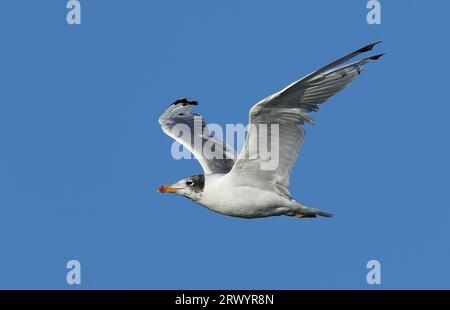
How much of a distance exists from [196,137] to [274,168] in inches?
97.4

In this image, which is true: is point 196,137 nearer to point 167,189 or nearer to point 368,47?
point 167,189

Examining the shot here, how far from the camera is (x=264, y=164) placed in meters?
11.8

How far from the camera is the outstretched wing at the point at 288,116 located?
10727 mm

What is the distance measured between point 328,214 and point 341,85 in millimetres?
2083

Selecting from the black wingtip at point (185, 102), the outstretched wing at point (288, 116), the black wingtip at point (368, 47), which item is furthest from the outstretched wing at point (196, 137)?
the black wingtip at point (368, 47)

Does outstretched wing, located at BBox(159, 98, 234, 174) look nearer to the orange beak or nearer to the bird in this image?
the bird

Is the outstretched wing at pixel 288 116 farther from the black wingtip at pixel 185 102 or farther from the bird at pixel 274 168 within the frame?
the black wingtip at pixel 185 102

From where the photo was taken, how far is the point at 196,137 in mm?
14031

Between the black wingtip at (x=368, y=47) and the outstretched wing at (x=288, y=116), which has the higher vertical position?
the black wingtip at (x=368, y=47)

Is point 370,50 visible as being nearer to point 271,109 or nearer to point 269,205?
point 271,109

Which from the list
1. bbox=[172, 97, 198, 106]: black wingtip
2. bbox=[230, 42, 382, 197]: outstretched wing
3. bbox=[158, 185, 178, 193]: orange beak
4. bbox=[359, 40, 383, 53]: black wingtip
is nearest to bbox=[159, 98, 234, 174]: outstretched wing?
bbox=[172, 97, 198, 106]: black wingtip

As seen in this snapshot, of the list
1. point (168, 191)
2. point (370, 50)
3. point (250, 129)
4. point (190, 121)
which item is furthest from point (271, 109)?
point (190, 121)

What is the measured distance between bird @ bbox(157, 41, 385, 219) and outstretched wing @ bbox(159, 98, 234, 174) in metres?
0.10

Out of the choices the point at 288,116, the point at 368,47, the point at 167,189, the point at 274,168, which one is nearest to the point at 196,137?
the point at 167,189
